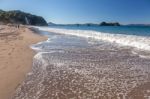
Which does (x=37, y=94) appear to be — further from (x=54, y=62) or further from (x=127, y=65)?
(x=127, y=65)

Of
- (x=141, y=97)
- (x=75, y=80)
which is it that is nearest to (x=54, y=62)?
(x=75, y=80)

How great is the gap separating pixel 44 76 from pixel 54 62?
7.48 feet

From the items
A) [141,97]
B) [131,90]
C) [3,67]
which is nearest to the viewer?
[141,97]

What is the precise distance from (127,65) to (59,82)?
142 inches

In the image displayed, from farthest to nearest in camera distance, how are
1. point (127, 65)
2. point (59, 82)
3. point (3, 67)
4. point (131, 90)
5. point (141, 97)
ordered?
point (127, 65) → point (3, 67) → point (59, 82) → point (131, 90) → point (141, 97)

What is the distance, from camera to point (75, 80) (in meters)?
6.58

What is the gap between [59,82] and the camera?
252 inches

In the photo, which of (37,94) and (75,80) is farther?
(75,80)

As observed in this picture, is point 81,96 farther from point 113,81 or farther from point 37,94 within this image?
point 113,81

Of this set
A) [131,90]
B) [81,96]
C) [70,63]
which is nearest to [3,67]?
[70,63]

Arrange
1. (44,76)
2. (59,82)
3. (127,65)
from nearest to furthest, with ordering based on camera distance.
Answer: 1. (59,82)
2. (44,76)
3. (127,65)

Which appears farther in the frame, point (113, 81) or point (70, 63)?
point (70, 63)

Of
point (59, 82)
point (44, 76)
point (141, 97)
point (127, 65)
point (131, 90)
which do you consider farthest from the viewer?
point (127, 65)

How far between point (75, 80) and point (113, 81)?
121 cm
